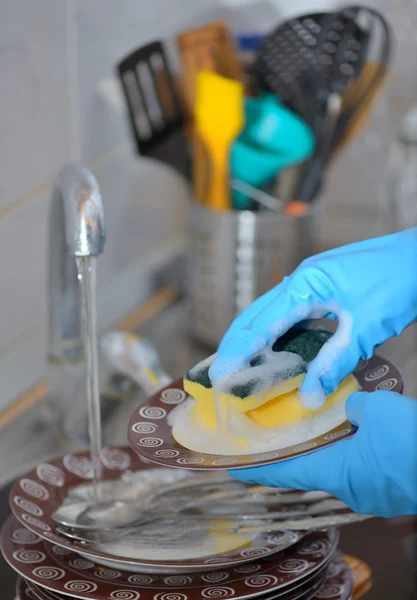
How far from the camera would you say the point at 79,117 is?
100 centimetres

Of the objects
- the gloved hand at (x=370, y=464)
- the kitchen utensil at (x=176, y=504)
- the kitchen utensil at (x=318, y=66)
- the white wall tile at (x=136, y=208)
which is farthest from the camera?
the white wall tile at (x=136, y=208)

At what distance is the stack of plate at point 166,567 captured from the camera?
21.4 inches

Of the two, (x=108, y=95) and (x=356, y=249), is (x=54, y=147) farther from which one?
(x=356, y=249)

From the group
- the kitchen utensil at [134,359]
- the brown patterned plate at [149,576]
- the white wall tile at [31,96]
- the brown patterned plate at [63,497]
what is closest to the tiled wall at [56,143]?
the white wall tile at [31,96]

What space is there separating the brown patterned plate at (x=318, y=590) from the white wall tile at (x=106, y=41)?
589 millimetres

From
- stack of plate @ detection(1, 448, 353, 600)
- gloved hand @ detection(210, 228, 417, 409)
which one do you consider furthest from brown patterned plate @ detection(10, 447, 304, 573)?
gloved hand @ detection(210, 228, 417, 409)

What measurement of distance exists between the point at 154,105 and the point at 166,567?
0.58 meters

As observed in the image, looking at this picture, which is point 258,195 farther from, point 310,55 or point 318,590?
point 318,590

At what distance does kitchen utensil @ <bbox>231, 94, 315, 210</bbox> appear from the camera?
0.94m

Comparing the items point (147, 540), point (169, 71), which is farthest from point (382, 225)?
point (147, 540)

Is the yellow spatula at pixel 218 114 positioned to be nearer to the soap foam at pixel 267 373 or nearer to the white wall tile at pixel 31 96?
the white wall tile at pixel 31 96

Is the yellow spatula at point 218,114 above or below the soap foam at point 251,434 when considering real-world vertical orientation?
above

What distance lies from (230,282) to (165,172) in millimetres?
311

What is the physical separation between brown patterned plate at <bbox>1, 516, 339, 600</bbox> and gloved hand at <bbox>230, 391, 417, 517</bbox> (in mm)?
54
